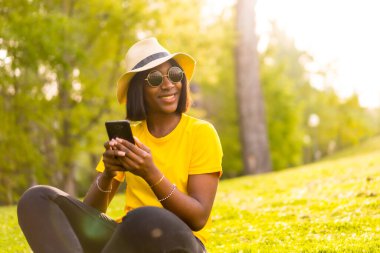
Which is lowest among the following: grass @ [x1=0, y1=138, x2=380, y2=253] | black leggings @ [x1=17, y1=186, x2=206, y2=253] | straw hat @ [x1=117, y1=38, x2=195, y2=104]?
grass @ [x1=0, y1=138, x2=380, y2=253]

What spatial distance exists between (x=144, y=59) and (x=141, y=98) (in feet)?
1.02

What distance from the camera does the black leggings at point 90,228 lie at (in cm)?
374

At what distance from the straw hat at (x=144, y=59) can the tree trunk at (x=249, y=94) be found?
50.8 feet

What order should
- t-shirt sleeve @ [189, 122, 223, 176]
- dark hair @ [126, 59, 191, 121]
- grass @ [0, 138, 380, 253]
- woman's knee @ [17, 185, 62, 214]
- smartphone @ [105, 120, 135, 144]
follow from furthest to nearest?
grass @ [0, 138, 380, 253]
dark hair @ [126, 59, 191, 121]
t-shirt sleeve @ [189, 122, 223, 176]
woman's knee @ [17, 185, 62, 214]
smartphone @ [105, 120, 135, 144]

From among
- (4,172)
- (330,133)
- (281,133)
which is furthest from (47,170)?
(330,133)

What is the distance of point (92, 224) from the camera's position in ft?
A: 13.8

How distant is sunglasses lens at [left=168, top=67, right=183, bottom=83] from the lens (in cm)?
449

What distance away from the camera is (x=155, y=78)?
14.8 feet

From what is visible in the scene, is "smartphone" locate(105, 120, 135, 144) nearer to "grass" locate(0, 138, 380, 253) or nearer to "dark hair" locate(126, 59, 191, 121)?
"dark hair" locate(126, 59, 191, 121)

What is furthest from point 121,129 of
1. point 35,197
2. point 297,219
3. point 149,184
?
point 297,219

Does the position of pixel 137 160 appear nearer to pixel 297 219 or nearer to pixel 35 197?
pixel 35 197

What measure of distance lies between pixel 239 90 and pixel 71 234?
54.6 feet

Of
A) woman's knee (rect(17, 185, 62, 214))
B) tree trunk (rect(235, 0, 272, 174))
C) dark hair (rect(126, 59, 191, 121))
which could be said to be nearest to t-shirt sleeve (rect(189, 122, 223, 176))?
dark hair (rect(126, 59, 191, 121))

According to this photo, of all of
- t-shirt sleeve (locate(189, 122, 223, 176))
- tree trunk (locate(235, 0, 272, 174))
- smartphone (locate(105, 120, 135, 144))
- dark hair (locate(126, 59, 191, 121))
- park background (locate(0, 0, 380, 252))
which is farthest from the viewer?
tree trunk (locate(235, 0, 272, 174))
